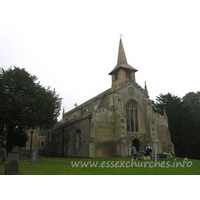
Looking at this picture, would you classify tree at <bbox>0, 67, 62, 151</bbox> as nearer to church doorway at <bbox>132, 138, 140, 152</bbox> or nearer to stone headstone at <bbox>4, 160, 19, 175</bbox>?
church doorway at <bbox>132, 138, 140, 152</bbox>

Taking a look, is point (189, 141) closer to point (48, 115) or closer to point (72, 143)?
point (72, 143)

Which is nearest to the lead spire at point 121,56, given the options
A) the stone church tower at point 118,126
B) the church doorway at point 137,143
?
the stone church tower at point 118,126

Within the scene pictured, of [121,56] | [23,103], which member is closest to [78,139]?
[23,103]

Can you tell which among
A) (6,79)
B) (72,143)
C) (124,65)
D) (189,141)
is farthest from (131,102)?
(6,79)

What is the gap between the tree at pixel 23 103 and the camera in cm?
2319

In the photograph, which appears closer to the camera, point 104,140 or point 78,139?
point 104,140

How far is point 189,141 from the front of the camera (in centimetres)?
3494

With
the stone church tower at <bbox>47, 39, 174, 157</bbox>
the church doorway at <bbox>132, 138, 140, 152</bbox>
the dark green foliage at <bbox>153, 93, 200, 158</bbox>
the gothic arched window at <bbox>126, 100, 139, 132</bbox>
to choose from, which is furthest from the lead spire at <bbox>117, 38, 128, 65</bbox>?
the church doorway at <bbox>132, 138, 140, 152</bbox>

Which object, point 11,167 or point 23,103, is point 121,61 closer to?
point 23,103

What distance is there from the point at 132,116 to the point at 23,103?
652 inches

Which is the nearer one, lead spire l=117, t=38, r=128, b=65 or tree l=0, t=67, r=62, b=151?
tree l=0, t=67, r=62, b=151

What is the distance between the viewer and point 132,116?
2942 centimetres

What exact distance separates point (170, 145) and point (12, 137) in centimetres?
2493

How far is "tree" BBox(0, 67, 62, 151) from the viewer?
76.1 ft
